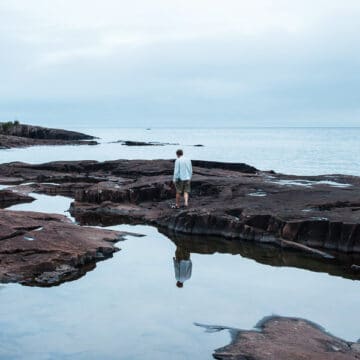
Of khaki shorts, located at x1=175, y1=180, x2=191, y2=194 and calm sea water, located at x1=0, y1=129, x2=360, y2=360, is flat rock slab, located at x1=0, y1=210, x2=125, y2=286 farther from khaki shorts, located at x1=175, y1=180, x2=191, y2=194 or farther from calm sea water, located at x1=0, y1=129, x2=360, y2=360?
→ khaki shorts, located at x1=175, y1=180, x2=191, y2=194

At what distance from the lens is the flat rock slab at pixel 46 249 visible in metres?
13.2

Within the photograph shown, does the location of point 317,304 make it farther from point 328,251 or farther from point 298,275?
point 328,251

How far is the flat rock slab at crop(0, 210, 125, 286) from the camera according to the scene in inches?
521

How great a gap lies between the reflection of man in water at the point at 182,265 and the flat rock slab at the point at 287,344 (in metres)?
3.31

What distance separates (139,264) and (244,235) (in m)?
4.99

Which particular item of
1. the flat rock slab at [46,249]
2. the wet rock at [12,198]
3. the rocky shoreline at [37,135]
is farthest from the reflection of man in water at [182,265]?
the rocky shoreline at [37,135]

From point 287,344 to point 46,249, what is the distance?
7546 mm

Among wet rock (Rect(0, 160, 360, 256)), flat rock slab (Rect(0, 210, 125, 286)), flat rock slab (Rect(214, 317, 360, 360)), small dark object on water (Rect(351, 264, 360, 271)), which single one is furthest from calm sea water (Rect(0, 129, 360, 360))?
wet rock (Rect(0, 160, 360, 256))

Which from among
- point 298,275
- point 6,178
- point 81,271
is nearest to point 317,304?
point 298,275

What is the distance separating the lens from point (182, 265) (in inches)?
589

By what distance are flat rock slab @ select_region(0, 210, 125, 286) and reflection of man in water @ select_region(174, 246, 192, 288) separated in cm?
191

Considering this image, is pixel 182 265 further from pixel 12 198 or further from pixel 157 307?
pixel 12 198

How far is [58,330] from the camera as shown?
391 inches

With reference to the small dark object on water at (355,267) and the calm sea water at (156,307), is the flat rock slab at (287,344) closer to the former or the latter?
the calm sea water at (156,307)
